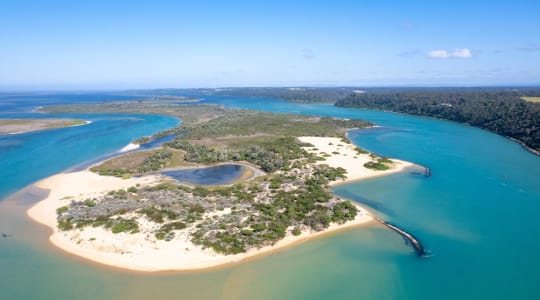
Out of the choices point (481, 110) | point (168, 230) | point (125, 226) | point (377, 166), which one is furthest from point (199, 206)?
point (481, 110)

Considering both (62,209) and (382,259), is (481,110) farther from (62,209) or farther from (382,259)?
(62,209)

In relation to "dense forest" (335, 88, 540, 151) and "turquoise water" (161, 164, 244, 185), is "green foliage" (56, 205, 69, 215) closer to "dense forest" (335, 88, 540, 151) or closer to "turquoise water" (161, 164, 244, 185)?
"turquoise water" (161, 164, 244, 185)

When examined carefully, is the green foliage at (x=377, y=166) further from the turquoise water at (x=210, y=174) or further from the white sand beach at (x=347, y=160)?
the turquoise water at (x=210, y=174)

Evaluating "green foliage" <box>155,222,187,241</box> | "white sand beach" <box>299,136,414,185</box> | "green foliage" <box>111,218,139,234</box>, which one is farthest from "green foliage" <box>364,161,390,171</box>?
"green foliage" <box>111,218,139,234</box>

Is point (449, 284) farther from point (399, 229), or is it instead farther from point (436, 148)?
point (436, 148)

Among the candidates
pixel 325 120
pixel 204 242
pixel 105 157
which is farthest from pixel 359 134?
pixel 204 242

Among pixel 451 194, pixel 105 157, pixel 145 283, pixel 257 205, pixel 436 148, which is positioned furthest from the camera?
pixel 436 148

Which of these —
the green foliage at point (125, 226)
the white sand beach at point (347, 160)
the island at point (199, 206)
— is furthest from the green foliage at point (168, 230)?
the white sand beach at point (347, 160)
